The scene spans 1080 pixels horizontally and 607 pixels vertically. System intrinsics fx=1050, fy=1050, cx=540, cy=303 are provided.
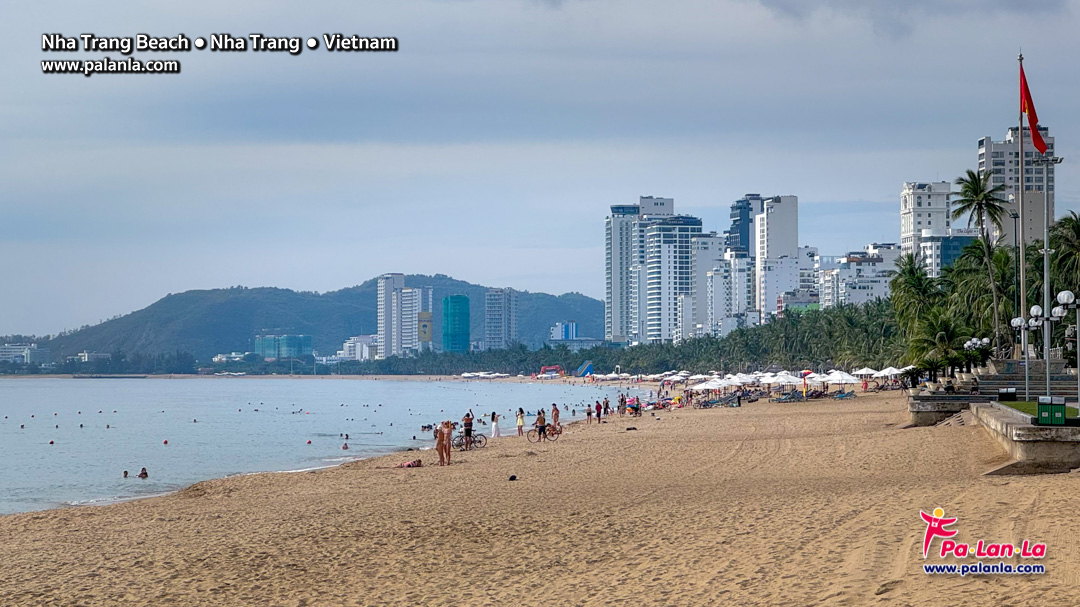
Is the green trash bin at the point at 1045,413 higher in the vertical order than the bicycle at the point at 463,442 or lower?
higher

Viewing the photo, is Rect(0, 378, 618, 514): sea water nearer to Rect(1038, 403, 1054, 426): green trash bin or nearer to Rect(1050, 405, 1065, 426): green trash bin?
Rect(1038, 403, 1054, 426): green trash bin

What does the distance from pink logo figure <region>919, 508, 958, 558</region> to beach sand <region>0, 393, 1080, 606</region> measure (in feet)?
0.48

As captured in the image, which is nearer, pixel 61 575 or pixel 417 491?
pixel 61 575

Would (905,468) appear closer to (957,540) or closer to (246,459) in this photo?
(957,540)

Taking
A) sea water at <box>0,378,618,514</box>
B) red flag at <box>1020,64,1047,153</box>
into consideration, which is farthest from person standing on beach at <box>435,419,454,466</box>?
red flag at <box>1020,64,1047,153</box>

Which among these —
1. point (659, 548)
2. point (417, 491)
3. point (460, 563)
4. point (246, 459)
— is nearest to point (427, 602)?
point (460, 563)

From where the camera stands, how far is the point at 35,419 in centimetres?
8650

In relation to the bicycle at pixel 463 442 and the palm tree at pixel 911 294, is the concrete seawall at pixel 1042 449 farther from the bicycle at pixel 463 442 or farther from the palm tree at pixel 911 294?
the palm tree at pixel 911 294

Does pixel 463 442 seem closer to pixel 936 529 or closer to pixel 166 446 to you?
pixel 166 446

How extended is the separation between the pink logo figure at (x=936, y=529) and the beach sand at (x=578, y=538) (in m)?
0.15

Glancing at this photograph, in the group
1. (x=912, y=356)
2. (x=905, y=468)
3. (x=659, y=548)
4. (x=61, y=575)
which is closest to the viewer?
(x=659, y=548)

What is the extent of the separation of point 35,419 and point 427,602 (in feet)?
281

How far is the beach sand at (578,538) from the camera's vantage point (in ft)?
34.4

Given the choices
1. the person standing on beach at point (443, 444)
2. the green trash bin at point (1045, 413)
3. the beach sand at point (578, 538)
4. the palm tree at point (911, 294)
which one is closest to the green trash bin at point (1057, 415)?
the green trash bin at point (1045, 413)
